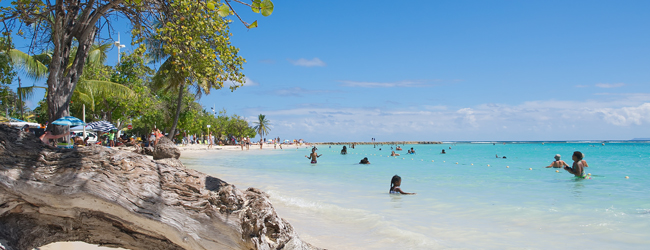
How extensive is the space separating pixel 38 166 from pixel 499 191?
434 inches

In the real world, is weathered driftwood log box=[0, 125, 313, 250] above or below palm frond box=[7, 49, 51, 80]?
below

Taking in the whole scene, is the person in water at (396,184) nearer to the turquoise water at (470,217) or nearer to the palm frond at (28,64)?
the turquoise water at (470,217)

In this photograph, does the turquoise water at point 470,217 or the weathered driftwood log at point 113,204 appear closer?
the weathered driftwood log at point 113,204

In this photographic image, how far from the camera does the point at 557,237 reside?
575cm

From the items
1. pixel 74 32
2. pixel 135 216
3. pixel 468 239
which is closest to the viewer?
pixel 135 216

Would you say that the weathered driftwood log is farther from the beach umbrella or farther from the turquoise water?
the beach umbrella

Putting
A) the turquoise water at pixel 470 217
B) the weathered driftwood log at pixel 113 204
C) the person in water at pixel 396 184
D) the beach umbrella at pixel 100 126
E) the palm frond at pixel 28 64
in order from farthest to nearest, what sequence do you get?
1. the beach umbrella at pixel 100 126
2. the palm frond at pixel 28 64
3. the person in water at pixel 396 184
4. the turquoise water at pixel 470 217
5. the weathered driftwood log at pixel 113 204

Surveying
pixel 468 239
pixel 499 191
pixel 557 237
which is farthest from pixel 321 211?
pixel 499 191

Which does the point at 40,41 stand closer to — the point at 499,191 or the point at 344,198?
the point at 344,198

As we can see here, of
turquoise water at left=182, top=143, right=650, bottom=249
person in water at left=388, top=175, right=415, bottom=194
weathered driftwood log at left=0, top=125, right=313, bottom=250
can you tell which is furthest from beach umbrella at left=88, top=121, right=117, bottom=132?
weathered driftwood log at left=0, top=125, right=313, bottom=250

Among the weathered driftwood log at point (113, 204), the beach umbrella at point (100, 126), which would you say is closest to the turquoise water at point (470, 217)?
the weathered driftwood log at point (113, 204)

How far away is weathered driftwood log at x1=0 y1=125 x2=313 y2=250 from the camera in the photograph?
248cm

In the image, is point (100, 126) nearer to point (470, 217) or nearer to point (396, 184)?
point (396, 184)

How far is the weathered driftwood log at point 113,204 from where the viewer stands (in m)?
2.48
